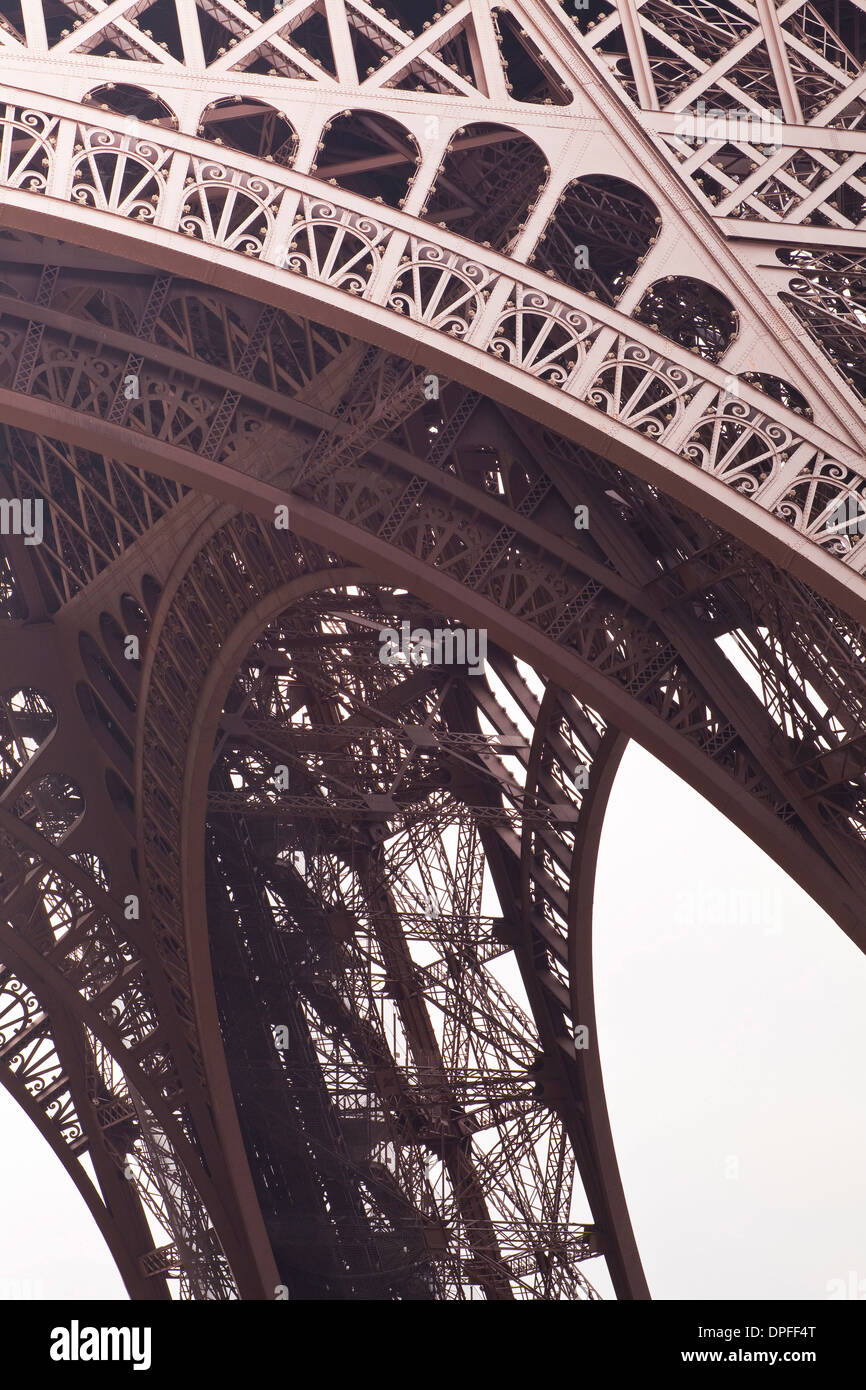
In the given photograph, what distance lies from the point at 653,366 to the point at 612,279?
404 centimetres

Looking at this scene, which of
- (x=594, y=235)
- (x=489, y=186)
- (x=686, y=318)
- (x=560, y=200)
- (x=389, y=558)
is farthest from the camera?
(x=389, y=558)

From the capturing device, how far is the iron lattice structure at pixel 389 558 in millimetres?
8328

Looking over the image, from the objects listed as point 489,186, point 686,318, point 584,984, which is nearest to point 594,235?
point 686,318

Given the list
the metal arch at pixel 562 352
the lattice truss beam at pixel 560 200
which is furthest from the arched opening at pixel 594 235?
the metal arch at pixel 562 352

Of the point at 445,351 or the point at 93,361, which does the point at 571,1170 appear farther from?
the point at 445,351

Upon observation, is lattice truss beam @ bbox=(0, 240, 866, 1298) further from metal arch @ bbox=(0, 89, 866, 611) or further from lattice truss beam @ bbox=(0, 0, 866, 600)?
metal arch @ bbox=(0, 89, 866, 611)

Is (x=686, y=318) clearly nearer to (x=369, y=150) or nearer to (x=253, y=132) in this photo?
(x=369, y=150)

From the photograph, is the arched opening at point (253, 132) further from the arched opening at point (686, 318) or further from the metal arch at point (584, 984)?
the metal arch at point (584, 984)

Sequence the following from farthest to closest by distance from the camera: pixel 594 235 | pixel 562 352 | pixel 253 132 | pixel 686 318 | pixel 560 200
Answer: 1. pixel 253 132
2. pixel 594 235
3. pixel 686 318
4. pixel 560 200
5. pixel 562 352

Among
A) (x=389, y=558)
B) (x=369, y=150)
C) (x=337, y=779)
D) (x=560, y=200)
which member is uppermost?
(x=337, y=779)

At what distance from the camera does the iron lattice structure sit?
8328 mm

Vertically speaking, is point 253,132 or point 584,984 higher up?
point 253,132

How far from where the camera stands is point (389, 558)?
12070 mm

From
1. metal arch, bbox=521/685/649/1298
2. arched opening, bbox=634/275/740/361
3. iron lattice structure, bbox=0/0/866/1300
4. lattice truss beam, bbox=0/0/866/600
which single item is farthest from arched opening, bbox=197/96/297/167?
metal arch, bbox=521/685/649/1298
